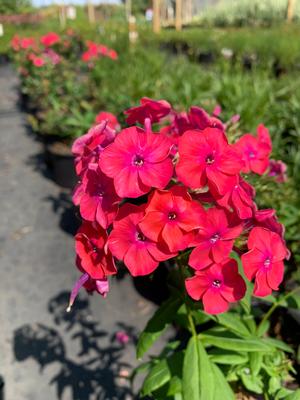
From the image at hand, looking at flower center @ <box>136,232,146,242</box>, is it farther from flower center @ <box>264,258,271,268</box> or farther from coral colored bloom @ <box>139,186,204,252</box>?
flower center @ <box>264,258,271,268</box>

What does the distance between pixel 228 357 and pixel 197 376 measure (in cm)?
30

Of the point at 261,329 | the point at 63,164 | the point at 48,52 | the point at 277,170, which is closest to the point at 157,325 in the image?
the point at 261,329

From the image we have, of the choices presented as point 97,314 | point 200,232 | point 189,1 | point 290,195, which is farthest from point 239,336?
point 189,1

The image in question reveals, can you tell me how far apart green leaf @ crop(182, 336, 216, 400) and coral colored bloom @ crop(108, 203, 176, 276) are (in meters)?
0.53

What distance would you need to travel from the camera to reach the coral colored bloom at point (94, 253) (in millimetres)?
1303

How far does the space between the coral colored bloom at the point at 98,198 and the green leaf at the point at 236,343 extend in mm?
760

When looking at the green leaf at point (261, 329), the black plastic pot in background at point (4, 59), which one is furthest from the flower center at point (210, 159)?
the black plastic pot in background at point (4, 59)

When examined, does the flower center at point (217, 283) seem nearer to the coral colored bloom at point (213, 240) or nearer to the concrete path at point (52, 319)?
the coral colored bloom at point (213, 240)

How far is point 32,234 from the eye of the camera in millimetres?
4250

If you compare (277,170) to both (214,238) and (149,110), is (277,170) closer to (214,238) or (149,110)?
(149,110)

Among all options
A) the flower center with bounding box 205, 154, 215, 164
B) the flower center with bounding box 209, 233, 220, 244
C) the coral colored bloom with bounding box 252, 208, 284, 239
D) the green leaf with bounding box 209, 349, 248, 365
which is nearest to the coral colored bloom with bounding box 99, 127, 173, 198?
the flower center with bounding box 205, 154, 215, 164

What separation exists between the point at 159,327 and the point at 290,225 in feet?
4.09

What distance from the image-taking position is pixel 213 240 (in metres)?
1.25

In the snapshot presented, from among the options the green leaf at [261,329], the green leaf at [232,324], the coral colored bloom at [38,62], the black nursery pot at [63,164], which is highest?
the coral colored bloom at [38,62]
